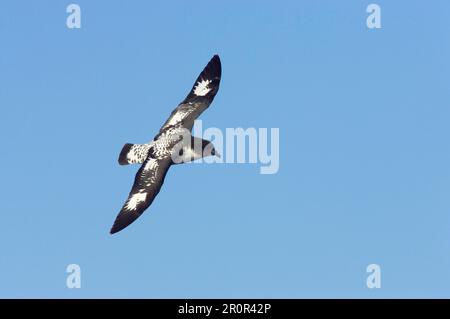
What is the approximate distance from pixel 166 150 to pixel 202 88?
10.6 feet

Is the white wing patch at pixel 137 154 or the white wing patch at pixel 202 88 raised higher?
the white wing patch at pixel 202 88

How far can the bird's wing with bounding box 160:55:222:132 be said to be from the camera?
24594 mm

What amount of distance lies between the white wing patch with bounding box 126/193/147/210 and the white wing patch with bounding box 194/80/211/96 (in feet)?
14.6

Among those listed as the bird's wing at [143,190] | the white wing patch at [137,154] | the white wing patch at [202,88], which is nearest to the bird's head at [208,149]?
the bird's wing at [143,190]

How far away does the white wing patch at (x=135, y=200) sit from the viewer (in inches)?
868

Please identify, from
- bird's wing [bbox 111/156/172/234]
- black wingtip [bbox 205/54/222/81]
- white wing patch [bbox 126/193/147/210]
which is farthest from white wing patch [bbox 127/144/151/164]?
black wingtip [bbox 205/54/222/81]

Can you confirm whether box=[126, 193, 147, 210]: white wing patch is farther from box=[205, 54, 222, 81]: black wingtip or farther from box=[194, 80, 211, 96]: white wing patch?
box=[205, 54, 222, 81]: black wingtip

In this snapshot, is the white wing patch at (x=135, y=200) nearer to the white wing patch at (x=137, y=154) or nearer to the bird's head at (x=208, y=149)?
the white wing patch at (x=137, y=154)

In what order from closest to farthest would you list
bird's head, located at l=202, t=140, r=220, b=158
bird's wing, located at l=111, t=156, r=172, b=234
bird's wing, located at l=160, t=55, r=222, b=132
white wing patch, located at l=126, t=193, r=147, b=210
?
bird's wing, located at l=111, t=156, r=172, b=234 → white wing patch, located at l=126, t=193, r=147, b=210 → bird's head, located at l=202, t=140, r=220, b=158 → bird's wing, located at l=160, t=55, r=222, b=132

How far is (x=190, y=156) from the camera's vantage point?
2309cm

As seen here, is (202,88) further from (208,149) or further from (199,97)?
(208,149)

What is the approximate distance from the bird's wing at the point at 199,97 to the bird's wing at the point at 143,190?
193 centimetres
